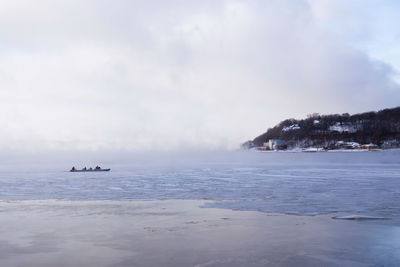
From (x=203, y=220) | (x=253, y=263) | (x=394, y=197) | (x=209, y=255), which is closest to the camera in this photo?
(x=253, y=263)

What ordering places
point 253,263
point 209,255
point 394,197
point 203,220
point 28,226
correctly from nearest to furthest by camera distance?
1. point 253,263
2. point 209,255
3. point 28,226
4. point 203,220
5. point 394,197

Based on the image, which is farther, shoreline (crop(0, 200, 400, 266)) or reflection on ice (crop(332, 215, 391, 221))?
reflection on ice (crop(332, 215, 391, 221))

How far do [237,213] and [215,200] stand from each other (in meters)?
4.44

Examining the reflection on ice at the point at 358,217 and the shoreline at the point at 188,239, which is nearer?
the shoreline at the point at 188,239

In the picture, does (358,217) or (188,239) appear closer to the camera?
(188,239)

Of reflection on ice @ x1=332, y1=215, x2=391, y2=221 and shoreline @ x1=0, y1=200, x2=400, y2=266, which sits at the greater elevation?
reflection on ice @ x1=332, y1=215, x2=391, y2=221

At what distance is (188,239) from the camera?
1190 centimetres

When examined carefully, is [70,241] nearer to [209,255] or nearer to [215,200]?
[209,255]

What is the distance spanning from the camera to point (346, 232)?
12.6 m

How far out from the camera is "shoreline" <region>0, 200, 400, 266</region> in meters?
9.77

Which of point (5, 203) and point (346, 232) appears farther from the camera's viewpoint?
point (5, 203)

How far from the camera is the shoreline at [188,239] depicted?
9.77 m

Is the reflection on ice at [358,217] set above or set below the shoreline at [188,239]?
above

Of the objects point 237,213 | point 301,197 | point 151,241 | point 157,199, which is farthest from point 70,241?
point 301,197
